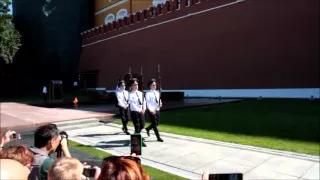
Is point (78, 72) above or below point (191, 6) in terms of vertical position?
below

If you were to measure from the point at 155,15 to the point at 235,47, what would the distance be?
814 centimetres

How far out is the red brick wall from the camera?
1653cm

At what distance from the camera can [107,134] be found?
344 inches

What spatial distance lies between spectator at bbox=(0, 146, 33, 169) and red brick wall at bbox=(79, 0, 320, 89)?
16580 millimetres

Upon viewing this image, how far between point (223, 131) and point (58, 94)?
55.1ft

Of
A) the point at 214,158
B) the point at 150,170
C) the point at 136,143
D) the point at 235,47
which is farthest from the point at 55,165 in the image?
the point at 235,47

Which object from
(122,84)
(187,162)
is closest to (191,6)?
(122,84)

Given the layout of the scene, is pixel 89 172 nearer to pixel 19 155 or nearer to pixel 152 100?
pixel 19 155

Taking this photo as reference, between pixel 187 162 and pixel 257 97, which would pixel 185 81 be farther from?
pixel 187 162

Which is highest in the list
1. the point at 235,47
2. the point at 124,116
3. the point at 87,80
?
the point at 235,47

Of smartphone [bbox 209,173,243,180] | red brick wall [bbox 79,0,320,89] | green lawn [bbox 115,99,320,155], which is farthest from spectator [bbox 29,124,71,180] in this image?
red brick wall [bbox 79,0,320,89]

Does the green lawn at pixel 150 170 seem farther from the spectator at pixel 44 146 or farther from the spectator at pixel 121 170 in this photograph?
the spectator at pixel 121 170

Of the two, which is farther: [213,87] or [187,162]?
[213,87]

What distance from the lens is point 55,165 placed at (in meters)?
1.89
